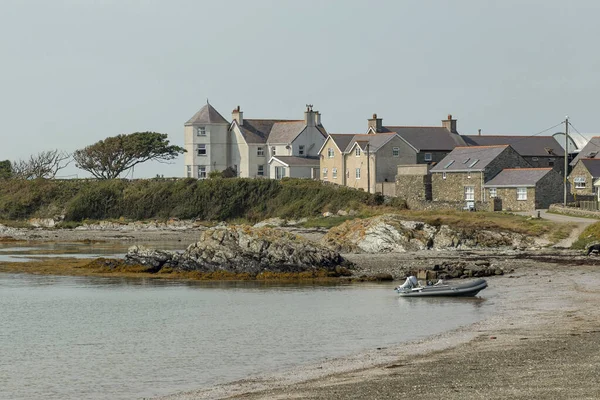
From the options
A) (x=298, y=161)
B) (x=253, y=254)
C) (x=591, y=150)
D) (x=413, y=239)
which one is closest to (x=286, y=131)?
(x=298, y=161)

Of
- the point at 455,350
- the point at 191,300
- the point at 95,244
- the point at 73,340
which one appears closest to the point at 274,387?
the point at 455,350

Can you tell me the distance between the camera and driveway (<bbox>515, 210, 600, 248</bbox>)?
56.3 meters

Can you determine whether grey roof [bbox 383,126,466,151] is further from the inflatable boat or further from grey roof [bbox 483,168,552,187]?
the inflatable boat

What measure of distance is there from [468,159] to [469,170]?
2182 mm

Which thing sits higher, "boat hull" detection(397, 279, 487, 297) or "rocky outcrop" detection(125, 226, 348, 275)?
"rocky outcrop" detection(125, 226, 348, 275)

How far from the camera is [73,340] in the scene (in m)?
30.6

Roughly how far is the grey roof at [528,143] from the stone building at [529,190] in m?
15.0

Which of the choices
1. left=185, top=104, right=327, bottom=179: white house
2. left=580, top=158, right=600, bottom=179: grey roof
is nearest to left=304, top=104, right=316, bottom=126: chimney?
left=185, top=104, right=327, bottom=179: white house

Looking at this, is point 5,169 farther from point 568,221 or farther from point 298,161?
point 568,221

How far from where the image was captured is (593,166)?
3081 inches

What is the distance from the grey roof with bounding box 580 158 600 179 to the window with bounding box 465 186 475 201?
355 inches

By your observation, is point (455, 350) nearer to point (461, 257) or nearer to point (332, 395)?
point (332, 395)

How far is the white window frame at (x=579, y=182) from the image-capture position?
7812cm

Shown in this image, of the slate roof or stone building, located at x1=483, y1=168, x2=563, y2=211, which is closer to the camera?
stone building, located at x1=483, y1=168, x2=563, y2=211
